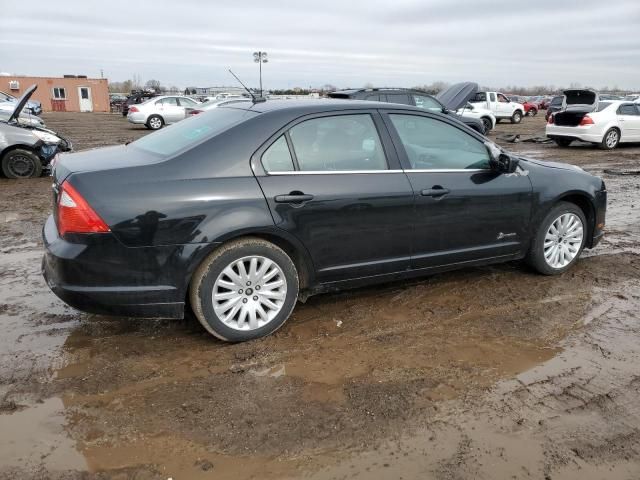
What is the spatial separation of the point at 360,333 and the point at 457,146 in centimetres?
175

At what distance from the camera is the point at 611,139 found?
15789 millimetres

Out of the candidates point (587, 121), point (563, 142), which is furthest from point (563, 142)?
point (587, 121)

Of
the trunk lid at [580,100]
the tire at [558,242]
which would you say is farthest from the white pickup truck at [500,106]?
the tire at [558,242]

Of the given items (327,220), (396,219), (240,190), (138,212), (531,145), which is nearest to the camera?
(138,212)

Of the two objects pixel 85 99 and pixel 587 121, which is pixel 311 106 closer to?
pixel 587 121

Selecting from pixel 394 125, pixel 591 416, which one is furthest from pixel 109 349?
pixel 591 416

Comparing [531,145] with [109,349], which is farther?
[531,145]

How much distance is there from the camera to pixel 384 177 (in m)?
3.92

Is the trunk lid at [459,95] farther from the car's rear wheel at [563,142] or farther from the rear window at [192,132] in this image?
the car's rear wheel at [563,142]

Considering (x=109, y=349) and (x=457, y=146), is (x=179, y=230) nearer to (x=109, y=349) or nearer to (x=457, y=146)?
(x=109, y=349)

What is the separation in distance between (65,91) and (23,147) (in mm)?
38514

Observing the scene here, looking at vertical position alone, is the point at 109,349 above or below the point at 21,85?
below

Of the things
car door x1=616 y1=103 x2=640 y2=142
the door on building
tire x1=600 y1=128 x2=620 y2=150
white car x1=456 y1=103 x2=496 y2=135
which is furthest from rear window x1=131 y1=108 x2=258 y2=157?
the door on building

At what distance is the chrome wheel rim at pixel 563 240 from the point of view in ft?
15.9
